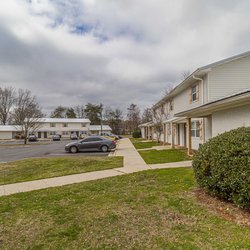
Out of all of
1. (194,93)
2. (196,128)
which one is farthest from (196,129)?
(194,93)

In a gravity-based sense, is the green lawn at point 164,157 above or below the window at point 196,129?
below

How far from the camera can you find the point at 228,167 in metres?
5.08

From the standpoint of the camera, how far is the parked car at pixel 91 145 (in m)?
21.6

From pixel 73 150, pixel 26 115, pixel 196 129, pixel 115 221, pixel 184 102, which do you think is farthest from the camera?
pixel 26 115

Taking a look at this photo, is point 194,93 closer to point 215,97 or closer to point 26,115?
point 215,97

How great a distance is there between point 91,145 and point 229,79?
12.4 m

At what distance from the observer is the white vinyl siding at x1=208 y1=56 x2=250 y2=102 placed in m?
15.1

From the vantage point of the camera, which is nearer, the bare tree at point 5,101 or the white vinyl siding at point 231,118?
the white vinyl siding at point 231,118

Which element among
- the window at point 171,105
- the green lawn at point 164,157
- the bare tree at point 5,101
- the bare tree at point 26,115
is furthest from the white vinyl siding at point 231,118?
the bare tree at point 5,101

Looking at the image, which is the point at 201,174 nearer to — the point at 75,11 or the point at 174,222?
the point at 174,222

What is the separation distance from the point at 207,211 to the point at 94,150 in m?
17.4

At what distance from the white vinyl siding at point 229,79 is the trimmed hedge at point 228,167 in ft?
32.4

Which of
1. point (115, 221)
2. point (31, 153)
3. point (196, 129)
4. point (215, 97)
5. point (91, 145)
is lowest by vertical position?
point (115, 221)

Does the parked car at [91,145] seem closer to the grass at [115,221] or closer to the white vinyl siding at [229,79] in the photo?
the white vinyl siding at [229,79]
